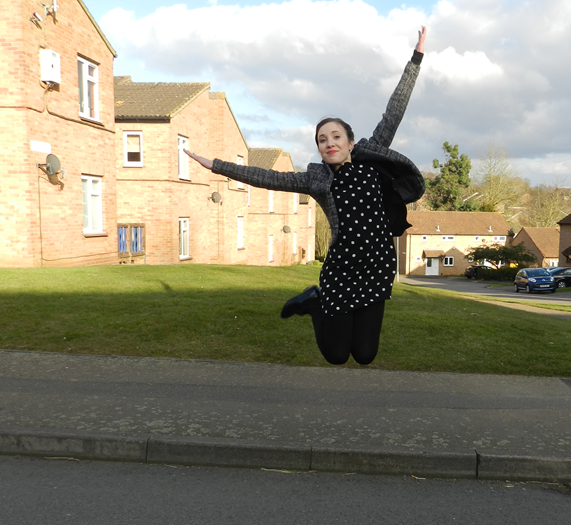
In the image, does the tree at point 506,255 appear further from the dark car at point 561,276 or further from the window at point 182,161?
the window at point 182,161

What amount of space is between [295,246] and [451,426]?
40.2m

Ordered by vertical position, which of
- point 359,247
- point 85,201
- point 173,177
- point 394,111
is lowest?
point 359,247

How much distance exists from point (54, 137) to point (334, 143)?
48.1 ft

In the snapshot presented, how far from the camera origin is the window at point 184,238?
24234 mm

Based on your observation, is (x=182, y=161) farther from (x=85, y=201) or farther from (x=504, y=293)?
(x=504, y=293)

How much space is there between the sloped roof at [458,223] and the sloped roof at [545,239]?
4520 mm

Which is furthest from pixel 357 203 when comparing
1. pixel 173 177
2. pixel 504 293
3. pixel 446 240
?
pixel 446 240

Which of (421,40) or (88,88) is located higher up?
(88,88)

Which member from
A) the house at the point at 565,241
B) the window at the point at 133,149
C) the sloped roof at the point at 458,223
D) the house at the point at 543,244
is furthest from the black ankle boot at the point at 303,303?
the sloped roof at the point at 458,223

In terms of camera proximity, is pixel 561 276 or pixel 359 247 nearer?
A: pixel 359 247

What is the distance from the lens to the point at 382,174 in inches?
152

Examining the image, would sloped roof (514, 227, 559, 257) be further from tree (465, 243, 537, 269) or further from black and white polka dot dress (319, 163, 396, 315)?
black and white polka dot dress (319, 163, 396, 315)

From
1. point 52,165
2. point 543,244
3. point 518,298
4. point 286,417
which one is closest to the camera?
point 286,417

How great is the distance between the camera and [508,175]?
70438 millimetres
